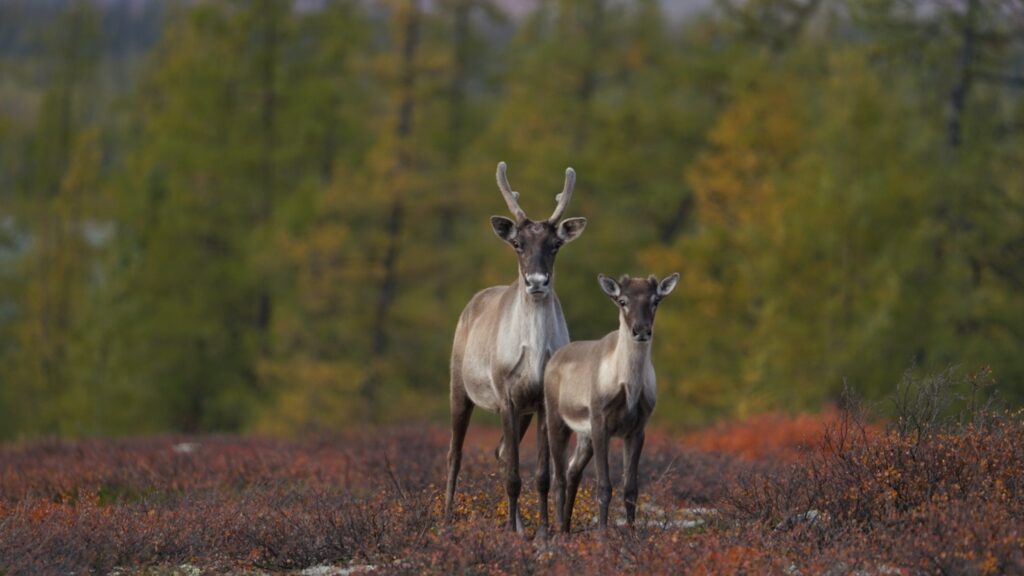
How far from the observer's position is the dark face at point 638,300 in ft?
29.7

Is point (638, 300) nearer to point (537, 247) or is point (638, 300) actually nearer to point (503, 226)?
point (537, 247)

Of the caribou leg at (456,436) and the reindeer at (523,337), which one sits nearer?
the reindeer at (523,337)

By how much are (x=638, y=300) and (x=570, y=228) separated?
4.32 feet

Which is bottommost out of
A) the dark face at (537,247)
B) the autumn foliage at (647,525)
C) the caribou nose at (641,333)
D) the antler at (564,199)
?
the autumn foliage at (647,525)

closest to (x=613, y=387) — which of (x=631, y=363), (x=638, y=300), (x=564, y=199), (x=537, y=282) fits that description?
(x=631, y=363)

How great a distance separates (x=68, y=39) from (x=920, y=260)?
170ft

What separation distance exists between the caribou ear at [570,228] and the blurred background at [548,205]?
45.7 ft

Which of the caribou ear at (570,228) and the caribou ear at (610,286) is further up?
the caribou ear at (570,228)

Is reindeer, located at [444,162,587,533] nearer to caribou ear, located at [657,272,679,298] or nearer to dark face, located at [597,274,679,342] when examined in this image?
dark face, located at [597,274,679,342]

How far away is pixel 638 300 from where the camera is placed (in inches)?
362

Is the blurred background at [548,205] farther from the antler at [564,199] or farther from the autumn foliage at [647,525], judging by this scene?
the antler at [564,199]

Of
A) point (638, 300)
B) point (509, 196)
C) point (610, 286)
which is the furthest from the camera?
point (509, 196)

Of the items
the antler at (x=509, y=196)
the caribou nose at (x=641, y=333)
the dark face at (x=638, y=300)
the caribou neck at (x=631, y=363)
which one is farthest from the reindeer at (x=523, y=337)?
the caribou nose at (x=641, y=333)

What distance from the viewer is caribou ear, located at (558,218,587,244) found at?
10102 mm
